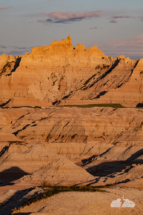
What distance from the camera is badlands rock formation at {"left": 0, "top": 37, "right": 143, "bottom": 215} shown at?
24375 millimetres

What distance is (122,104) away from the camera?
317 ft

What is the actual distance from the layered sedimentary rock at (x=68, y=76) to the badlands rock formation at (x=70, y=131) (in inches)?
8.9

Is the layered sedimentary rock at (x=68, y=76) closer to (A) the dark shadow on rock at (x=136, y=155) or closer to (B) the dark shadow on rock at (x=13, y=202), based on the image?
(A) the dark shadow on rock at (x=136, y=155)

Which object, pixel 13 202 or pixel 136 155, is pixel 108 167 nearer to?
pixel 136 155

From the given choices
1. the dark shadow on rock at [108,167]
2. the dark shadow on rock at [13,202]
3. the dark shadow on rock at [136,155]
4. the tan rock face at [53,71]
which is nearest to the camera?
the dark shadow on rock at [13,202]

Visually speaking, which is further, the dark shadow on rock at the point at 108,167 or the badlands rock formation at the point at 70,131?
the dark shadow on rock at the point at 108,167

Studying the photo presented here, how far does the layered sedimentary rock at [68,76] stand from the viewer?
340 feet

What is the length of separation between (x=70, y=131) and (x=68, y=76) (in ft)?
176

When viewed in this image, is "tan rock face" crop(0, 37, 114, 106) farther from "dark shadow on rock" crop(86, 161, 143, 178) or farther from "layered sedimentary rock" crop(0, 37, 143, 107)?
"dark shadow on rock" crop(86, 161, 143, 178)

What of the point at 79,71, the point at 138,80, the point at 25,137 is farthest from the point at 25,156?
the point at 79,71

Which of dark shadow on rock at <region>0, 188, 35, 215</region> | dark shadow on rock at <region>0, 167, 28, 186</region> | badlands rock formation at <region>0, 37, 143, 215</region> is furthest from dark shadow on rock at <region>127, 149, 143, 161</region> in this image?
dark shadow on rock at <region>0, 188, 35, 215</region>

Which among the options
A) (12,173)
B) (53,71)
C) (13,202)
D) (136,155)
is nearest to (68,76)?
(53,71)

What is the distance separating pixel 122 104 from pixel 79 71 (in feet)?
85.6

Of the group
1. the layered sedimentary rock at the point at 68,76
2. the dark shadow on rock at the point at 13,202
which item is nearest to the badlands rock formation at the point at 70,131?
the dark shadow on rock at the point at 13,202
